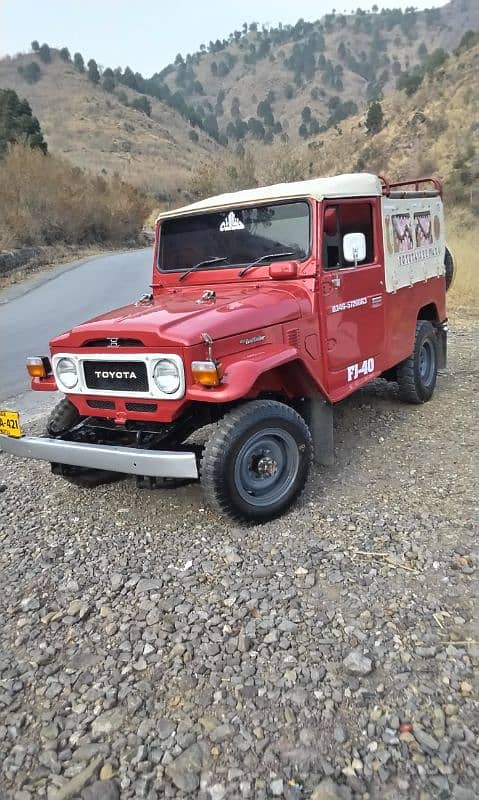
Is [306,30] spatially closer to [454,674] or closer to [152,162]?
[152,162]

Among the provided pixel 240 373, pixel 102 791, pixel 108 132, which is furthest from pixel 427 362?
pixel 108 132

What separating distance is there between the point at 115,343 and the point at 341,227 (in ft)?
6.60

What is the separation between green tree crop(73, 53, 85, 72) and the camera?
11612 centimetres

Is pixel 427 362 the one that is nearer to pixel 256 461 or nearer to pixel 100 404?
pixel 256 461

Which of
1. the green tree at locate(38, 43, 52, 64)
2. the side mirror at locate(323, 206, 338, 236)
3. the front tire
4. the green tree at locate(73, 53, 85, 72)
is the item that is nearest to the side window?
the side mirror at locate(323, 206, 338, 236)

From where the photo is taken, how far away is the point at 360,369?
→ 503 centimetres

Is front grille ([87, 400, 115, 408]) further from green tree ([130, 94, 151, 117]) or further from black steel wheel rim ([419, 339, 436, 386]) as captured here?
green tree ([130, 94, 151, 117])

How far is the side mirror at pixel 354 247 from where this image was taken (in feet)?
14.8

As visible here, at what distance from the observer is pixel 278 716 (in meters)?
2.42

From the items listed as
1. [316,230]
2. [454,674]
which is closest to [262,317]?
[316,230]

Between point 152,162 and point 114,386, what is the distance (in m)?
84.6

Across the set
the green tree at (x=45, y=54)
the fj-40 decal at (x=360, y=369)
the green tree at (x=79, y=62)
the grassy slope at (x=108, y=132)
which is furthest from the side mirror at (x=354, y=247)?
the green tree at (x=45, y=54)

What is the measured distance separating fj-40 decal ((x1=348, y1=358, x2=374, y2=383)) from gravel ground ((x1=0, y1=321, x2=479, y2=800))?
2.77ft

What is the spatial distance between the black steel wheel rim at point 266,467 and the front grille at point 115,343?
916mm
